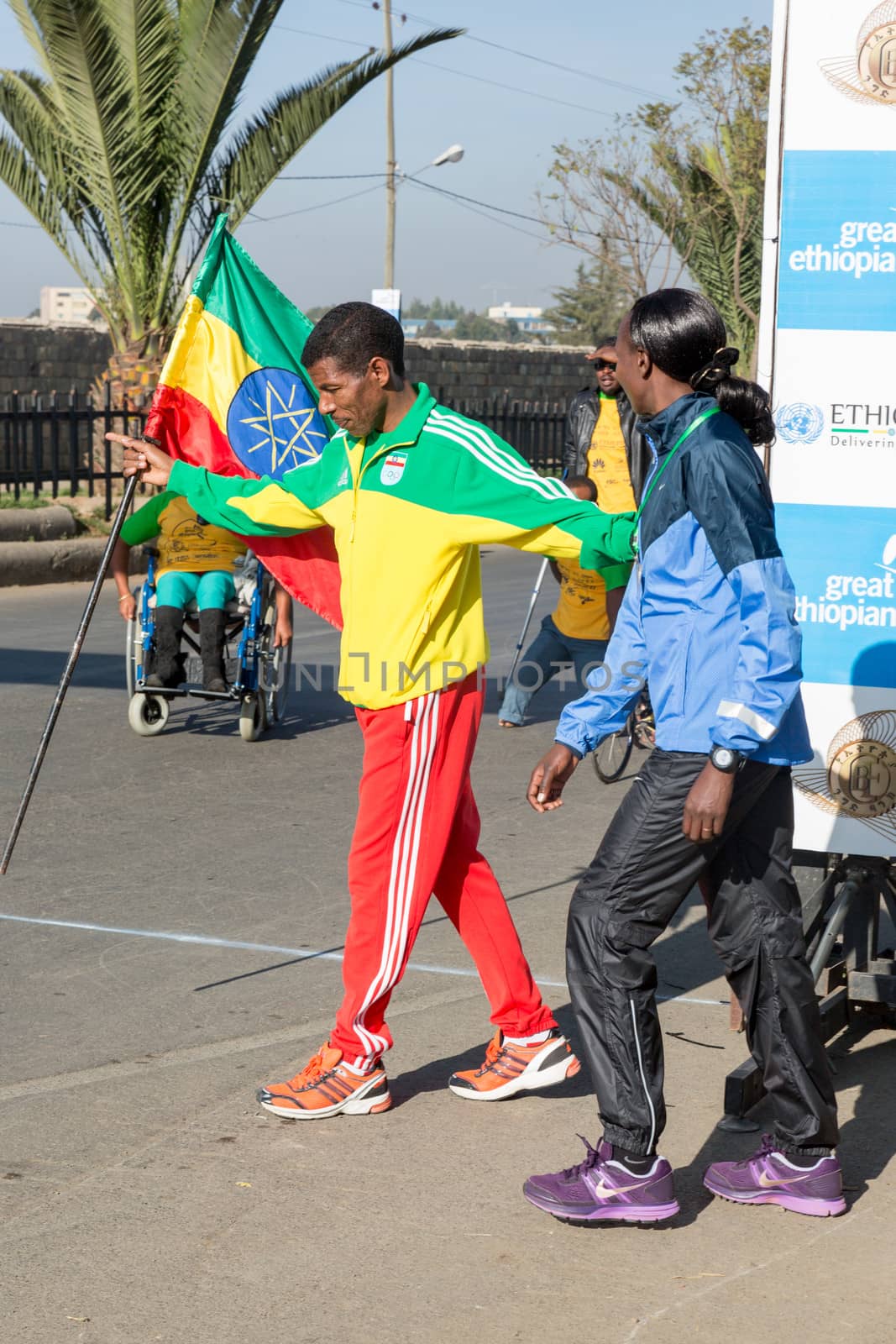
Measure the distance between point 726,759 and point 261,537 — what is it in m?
2.03

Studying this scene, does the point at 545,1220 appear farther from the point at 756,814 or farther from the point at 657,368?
the point at 657,368

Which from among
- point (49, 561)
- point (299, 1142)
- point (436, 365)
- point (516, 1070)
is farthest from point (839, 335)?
point (436, 365)

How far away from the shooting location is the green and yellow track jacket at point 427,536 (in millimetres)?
4289

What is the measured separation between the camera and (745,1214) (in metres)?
3.83

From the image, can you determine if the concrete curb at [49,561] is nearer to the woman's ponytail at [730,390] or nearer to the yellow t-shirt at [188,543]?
the yellow t-shirt at [188,543]

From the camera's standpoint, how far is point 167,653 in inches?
368

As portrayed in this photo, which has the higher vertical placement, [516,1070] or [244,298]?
[244,298]

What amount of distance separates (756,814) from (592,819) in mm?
4168

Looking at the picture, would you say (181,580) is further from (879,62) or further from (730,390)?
(730,390)

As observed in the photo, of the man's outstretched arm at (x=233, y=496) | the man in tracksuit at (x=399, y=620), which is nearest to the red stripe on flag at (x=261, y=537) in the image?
the man's outstretched arm at (x=233, y=496)

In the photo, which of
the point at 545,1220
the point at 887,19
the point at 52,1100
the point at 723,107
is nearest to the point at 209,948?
the point at 52,1100

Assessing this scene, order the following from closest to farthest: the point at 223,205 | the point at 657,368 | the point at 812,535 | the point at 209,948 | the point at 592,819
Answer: the point at 657,368, the point at 812,535, the point at 209,948, the point at 592,819, the point at 223,205

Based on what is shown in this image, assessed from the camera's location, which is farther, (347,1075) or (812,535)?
(812,535)

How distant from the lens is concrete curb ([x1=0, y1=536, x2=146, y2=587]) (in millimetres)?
16141
